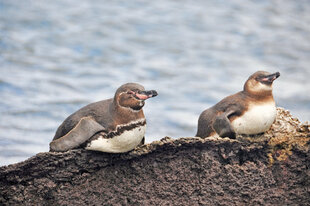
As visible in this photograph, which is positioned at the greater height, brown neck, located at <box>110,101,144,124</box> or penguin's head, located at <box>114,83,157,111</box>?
penguin's head, located at <box>114,83,157,111</box>

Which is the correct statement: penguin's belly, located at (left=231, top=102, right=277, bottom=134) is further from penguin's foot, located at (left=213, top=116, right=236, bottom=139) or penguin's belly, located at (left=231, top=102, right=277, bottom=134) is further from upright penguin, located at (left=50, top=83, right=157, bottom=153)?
upright penguin, located at (left=50, top=83, right=157, bottom=153)

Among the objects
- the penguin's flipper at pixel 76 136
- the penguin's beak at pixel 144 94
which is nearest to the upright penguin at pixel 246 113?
the penguin's beak at pixel 144 94

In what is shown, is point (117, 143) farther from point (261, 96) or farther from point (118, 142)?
point (261, 96)

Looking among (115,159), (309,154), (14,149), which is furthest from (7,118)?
(309,154)

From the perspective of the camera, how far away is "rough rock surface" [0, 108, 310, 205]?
6.15 metres

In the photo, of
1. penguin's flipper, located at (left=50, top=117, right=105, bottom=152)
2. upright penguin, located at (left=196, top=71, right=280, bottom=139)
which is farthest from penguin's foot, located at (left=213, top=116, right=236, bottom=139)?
penguin's flipper, located at (left=50, top=117, right=105, bottom=152)

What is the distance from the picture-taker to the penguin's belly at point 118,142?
6191 millimetres

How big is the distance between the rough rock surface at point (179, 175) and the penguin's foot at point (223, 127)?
237mm

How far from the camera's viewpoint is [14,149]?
11.2m

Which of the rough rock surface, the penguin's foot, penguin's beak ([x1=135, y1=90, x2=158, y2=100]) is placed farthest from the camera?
the penguin's foot

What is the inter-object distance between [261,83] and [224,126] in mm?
703

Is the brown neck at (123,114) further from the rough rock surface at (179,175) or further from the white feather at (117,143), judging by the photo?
the rough rock surface at (179,175)

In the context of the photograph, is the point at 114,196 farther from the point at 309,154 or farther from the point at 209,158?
the point at 309,154

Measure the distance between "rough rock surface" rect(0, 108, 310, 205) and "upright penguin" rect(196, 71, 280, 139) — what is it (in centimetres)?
30
